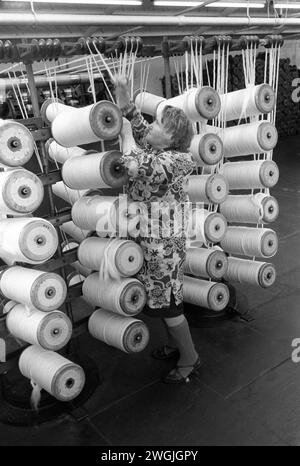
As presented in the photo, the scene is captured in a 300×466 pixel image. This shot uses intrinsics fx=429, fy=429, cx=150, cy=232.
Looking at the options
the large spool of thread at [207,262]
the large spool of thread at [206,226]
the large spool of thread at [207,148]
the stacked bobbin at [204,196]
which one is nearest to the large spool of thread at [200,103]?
the stacked bobbin at [204,196]

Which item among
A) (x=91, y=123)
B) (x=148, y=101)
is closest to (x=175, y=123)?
(x=91, y=123)

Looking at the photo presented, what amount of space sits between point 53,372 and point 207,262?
98cm

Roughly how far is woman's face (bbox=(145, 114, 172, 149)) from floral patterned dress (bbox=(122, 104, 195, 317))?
3 cm

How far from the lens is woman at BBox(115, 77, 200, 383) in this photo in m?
1.76

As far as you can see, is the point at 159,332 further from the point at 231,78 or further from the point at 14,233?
the point at 231,78

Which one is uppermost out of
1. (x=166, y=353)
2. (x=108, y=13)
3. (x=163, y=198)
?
(x=108, y=13)

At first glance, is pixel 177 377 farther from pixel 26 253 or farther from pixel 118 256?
pixel 26 253

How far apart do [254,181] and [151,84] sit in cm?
546

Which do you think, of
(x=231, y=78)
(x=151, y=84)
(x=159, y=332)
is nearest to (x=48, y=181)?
(x=159, y=332)

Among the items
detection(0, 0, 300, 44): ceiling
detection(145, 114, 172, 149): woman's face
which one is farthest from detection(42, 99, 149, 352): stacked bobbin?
detection(0, 0, 300, 44): ceiling

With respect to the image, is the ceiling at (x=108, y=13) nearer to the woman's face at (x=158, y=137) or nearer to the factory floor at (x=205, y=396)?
the woman's face at (x=158, y=137)

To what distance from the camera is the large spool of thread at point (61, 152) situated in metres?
2.09

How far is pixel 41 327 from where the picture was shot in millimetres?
1819

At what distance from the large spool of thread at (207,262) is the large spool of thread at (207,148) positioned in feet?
1.61
